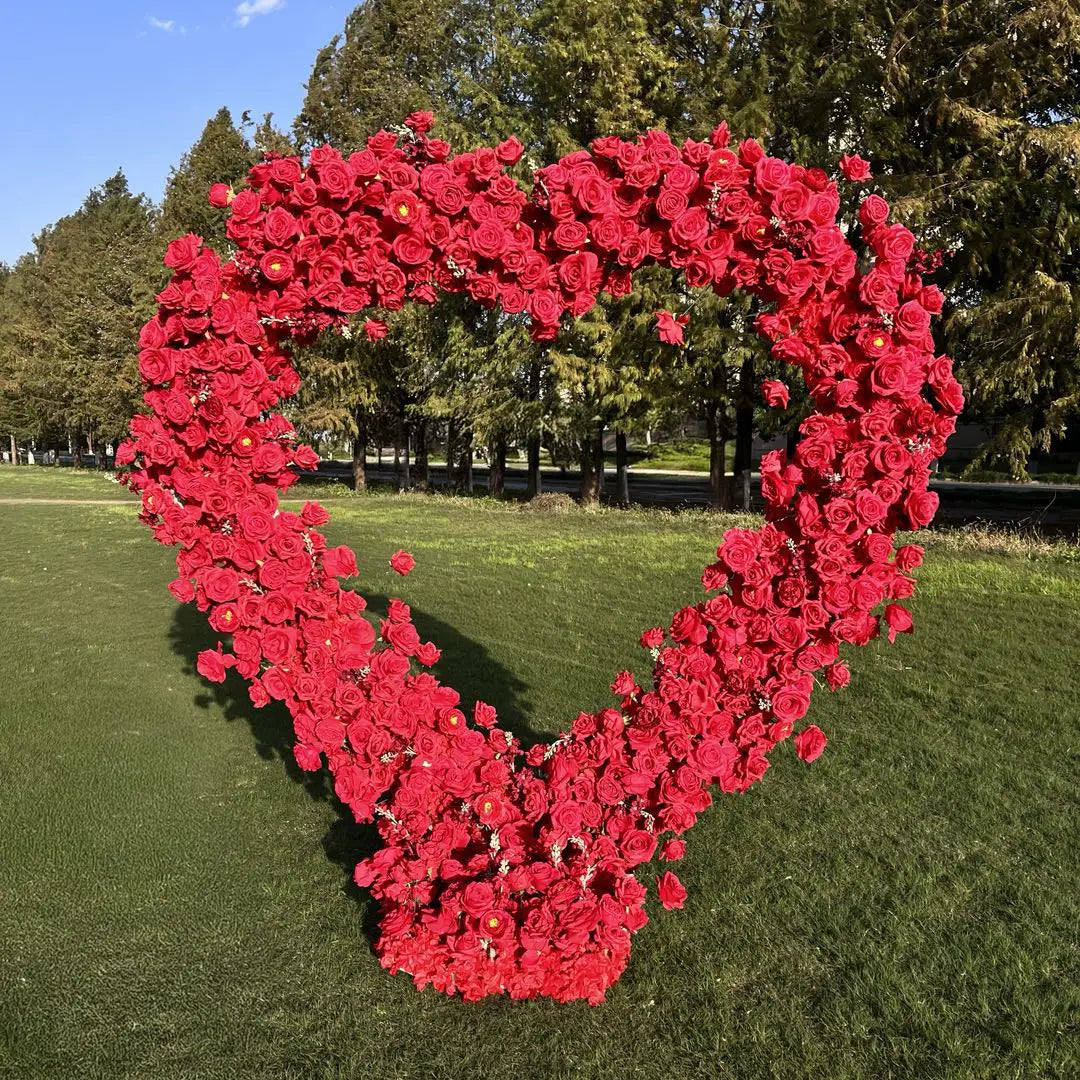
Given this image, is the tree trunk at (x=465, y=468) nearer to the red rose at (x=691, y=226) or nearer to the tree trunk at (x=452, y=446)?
the tree trunk at (x=452, y=446)

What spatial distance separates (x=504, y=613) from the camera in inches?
448

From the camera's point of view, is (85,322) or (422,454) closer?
(422,454)

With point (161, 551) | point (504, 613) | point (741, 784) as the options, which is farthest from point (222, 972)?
point (161, 551)

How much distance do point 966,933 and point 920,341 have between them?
113 inches

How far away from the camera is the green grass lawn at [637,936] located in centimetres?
354

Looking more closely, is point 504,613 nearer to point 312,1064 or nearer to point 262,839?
point 262,839

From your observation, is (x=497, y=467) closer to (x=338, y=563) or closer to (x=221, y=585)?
(x=338, y=563)

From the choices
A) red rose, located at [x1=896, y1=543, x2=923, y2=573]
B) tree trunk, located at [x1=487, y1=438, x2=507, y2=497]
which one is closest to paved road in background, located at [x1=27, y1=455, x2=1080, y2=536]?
tree trunk, located at [x1=487, y1=438, x2=507, y2=497]

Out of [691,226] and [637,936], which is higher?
[691,226]

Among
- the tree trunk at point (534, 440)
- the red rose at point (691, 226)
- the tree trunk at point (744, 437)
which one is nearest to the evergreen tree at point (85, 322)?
the tree trunk at point (534, 440)

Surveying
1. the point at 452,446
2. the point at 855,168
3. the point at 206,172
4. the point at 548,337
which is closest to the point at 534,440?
the point at 452,446

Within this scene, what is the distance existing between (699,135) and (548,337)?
Answer: 66.2ft

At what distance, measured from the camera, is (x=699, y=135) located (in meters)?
21.5

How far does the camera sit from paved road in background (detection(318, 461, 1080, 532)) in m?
21.4
